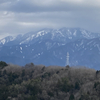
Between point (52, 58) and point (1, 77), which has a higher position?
point (52, 58)

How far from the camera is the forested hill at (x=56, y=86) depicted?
1784 inches

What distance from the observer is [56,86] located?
1977 inches

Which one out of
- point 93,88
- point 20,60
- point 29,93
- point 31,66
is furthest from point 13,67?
point 20,60

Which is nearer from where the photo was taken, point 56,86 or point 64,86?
point 64,86

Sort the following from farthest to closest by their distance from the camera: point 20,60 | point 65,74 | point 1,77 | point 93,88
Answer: point 20,60 → point 1,77 → point 65,74 → point 93,88

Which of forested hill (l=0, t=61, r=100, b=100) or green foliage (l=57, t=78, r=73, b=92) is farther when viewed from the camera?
green foliage (l=57, t=78, r=73, b=92)

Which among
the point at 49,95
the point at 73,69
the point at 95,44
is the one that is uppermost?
the point at 95,44

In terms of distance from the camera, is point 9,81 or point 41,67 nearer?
point 9,81

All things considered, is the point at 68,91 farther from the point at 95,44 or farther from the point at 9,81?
the point at 95,44

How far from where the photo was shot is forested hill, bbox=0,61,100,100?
149 feet

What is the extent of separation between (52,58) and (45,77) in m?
139

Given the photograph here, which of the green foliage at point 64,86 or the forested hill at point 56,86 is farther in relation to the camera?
the green foliage at point 64,86

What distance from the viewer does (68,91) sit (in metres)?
48.6

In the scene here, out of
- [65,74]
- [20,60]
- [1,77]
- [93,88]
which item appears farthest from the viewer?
[20,60]
